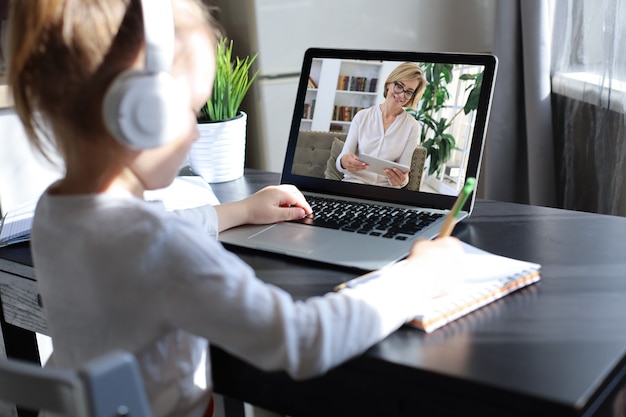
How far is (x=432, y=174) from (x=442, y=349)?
1.66ft

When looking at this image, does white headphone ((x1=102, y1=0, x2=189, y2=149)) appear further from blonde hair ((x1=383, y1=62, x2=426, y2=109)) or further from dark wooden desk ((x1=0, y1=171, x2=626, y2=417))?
blonde hair ((x1=383, y1=62, x2=426, y2=109))

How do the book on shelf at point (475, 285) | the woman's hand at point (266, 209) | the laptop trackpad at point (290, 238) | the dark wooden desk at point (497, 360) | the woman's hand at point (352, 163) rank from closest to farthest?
the dark wooden desk at point (497, 360) → the book on shelf at point (475, 285) → the laptop trackpad at point (290, 238) → the woman's hand at point (266, 209) → the woman's hand at point (352, 163)

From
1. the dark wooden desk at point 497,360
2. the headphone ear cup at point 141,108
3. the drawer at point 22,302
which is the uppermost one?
the headphone ear cup at point 141,108

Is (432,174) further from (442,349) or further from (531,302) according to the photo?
(442,349)

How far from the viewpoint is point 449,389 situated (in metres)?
0.76

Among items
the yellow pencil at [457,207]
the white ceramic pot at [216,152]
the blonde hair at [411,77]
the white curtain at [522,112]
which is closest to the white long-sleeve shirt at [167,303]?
the yellow pencil at [457,207]

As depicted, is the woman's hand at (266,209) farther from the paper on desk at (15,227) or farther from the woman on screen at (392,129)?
the paper on desk at (15,227)

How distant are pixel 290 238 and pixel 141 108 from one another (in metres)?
0.46

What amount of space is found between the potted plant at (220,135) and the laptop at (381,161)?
213 mm

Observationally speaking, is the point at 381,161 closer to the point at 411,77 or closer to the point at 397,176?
the point at 397,176

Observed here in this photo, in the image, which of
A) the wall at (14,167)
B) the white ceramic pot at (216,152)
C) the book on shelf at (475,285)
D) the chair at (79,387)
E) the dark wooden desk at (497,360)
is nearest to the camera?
the chair at (79,387)

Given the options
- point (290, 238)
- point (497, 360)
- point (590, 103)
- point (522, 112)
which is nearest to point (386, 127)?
point (290, 238)

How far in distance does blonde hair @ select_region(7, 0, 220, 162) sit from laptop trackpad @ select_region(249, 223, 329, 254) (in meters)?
0.41

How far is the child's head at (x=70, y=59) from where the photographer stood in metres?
0.75
